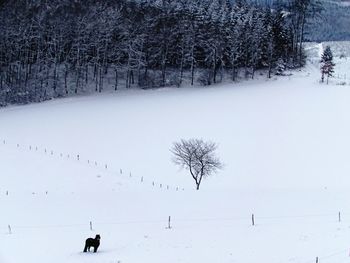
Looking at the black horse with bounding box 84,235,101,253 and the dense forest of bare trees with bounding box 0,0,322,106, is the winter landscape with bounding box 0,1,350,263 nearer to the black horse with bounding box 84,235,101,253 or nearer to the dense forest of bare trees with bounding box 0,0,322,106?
the black horse with bounding box 84,235,101,253

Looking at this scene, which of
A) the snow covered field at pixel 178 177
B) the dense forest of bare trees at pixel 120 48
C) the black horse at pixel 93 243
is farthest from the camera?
the dense forest of bare trees at pixel 120 48

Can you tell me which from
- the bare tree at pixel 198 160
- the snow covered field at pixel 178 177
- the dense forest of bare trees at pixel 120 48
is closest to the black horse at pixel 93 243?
the snow covered field at pixel 178 177

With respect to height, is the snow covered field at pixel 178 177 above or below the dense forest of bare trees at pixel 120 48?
below

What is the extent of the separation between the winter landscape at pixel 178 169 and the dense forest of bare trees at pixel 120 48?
2.76 ft

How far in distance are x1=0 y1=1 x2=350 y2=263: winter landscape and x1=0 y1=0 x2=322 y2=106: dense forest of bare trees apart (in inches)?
33.1

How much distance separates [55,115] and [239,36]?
3594cm

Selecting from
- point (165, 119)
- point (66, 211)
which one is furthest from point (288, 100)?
point (66, 211)

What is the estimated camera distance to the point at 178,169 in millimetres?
50938

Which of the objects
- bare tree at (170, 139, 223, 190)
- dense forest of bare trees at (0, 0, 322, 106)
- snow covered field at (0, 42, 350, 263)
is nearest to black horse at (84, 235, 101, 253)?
snow covered field at (0, 42, 350, 263)

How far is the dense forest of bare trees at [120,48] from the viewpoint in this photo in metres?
86.8

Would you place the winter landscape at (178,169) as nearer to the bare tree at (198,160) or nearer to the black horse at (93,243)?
the black horse at (93,243)

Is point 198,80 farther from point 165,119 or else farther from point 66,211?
point 66,211

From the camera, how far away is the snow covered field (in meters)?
26.1

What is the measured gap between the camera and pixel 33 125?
66.1 metres
